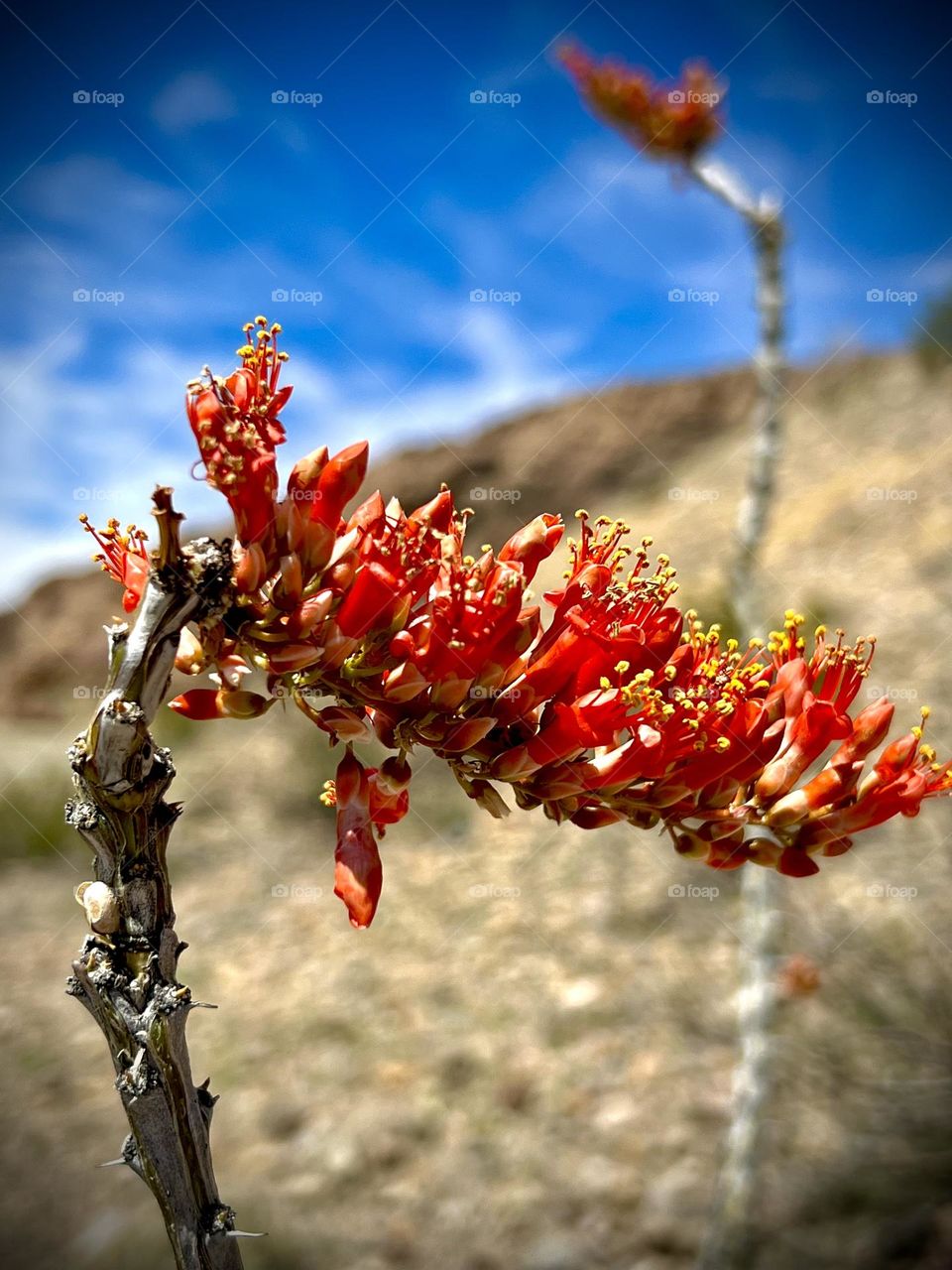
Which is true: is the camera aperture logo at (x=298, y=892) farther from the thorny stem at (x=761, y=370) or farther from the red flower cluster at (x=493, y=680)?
the red flower cluster at (x=493, y=680)

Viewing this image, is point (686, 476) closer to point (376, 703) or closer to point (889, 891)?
point (889, 891)

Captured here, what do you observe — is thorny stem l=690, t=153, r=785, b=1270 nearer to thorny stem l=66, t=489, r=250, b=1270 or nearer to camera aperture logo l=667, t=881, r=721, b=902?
camera aperture logo l=667, t=881, r=721, b=902

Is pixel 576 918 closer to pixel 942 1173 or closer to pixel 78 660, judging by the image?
pixel 942 1173

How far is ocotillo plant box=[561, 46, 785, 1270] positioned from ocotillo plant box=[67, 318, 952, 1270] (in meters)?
2.75

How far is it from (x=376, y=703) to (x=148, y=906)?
1.32 feet

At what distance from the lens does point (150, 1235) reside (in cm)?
444

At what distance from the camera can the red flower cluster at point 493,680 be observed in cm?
128

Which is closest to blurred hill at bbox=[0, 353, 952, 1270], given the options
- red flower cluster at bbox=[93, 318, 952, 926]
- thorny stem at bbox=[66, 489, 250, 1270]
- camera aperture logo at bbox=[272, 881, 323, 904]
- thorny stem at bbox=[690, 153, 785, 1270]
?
camera aperture logo at bbox=[272, 881, 323, 904]

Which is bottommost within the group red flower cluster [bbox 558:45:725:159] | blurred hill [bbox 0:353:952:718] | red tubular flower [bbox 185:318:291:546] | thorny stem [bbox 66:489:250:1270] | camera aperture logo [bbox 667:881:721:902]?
thorny stem [bbox 66:489:250:1270]

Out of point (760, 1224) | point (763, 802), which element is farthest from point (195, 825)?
point (763, 802)

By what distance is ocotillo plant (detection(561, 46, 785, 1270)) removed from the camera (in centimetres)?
405

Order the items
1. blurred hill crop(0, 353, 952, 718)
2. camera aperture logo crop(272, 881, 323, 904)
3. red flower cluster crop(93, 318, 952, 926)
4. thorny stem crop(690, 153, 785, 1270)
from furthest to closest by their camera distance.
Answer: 1. blurred hill crop(0, 353, 952, 718)
2. camera aperture logo crop(272, 881, 323, 904)
3. thorny stem crop(690, 153, 785, 1270)
4. red flower cluster crop(93, 318, 952, 926)

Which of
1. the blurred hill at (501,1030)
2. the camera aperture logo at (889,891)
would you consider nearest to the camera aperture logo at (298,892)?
the blurred hill at (501,1030)

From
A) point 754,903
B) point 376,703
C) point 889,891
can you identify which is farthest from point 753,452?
point 376,703
